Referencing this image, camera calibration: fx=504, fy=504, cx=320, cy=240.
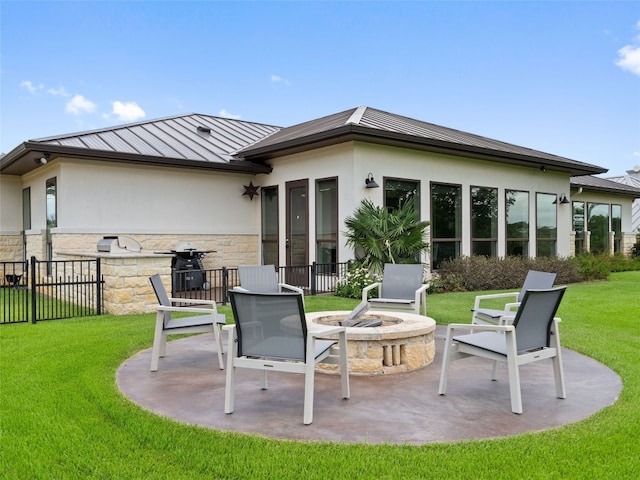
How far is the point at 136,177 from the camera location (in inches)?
466

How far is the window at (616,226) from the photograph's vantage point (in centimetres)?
2145

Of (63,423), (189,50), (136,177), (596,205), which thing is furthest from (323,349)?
(596,205)

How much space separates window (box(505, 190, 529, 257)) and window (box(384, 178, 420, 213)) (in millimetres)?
3613

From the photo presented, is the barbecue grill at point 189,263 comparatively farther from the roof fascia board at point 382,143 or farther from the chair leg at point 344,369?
the chair leg at point 344,369

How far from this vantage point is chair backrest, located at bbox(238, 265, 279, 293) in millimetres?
7360

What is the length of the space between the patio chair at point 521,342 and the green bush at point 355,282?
5853 mm

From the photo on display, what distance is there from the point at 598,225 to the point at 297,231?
14553 mm

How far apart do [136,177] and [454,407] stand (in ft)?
32.6

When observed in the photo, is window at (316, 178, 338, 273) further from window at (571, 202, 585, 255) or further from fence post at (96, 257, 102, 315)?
window at (571, 202, 585, 255)

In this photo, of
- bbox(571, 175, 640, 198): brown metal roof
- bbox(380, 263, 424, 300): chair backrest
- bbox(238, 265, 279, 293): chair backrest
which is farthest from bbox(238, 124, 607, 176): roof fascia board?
bbox(571, 175, 640, 198): brown metal roof

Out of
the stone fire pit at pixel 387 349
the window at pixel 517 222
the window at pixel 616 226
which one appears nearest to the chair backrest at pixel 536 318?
the stone fire pit at pixel 387 349

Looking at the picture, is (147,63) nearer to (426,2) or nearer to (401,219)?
(426,2)

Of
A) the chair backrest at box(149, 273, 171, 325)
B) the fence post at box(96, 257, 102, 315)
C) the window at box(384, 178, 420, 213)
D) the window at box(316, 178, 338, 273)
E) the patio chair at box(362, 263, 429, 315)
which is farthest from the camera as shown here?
the window at box(384, 178, 420, 213)

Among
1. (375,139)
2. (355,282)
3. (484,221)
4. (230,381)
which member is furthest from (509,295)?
(484,221)
